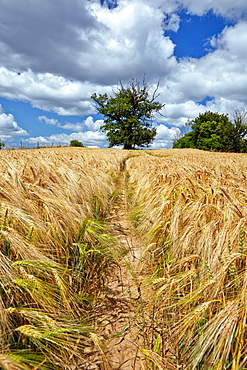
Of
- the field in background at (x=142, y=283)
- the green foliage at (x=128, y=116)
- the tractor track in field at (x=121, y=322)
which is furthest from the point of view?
the green foliage at (x=128, y=116)

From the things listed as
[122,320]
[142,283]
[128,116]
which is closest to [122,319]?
[122,320]

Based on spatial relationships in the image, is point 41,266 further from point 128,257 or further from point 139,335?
point 128,257

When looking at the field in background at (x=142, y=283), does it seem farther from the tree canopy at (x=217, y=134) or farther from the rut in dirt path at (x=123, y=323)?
the tree canopy at (x=217, y=134)

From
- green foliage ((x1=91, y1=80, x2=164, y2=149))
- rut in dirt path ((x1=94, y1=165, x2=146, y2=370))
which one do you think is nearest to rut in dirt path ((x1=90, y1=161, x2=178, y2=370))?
rut in dirt path ((x1=94, y1=165, x2=146, y2=370))

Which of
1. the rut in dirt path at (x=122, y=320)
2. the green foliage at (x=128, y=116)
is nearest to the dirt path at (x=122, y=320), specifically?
the rut in dirt path at (x=122, y=320)

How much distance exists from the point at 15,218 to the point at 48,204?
40 centimetres

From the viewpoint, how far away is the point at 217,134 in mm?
45188

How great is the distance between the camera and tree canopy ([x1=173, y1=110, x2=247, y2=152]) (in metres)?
39.0

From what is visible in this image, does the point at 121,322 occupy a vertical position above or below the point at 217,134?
below

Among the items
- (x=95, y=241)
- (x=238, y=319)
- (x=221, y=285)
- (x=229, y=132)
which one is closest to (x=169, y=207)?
(x=95, y=241)

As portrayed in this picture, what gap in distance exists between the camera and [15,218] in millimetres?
1666

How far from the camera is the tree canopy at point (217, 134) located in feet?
128

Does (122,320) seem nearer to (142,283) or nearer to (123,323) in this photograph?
(123,323)

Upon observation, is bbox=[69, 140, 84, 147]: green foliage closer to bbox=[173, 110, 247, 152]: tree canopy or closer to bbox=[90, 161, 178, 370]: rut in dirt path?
bbox=[173, 110, 247, 152]: tree canopy
